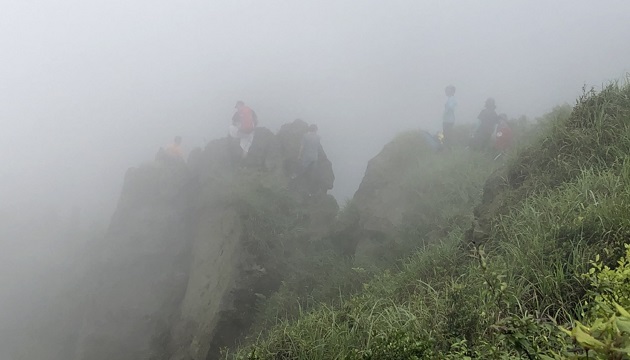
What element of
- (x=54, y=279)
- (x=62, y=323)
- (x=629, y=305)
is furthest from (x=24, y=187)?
(x=629, y=305)

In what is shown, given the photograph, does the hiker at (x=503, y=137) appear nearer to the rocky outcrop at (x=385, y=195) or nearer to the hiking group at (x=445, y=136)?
the hiking group at (x=445, y=136)

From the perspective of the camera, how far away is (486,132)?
1216 cm

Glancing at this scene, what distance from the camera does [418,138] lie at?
13172 mm

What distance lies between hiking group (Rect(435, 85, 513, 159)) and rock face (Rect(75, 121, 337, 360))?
3.76 metres

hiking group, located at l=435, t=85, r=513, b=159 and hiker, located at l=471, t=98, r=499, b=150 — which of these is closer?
hiking group, located at l=435, t=85, r=513, b=159

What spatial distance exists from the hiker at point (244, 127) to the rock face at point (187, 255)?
284mm

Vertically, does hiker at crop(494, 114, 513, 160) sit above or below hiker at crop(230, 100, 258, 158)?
below

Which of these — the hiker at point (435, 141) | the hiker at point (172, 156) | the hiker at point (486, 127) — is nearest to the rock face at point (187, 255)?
the hiker at point (172, 156)

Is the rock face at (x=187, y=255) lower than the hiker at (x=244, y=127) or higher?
lower

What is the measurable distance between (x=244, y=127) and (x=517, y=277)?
1132 centimetres

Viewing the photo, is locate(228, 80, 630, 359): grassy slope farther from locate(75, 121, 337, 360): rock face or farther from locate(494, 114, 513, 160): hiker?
locate(494, 114, 513, 160): hiker

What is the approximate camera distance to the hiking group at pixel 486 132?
1130cm

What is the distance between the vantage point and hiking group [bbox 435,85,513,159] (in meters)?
11.3

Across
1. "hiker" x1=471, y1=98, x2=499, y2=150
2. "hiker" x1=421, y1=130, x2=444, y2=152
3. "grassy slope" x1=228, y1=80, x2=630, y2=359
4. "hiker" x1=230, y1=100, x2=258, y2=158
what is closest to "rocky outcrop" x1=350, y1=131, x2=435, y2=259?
"hiker" x1=421, y1=130, x2=444, y2=152
